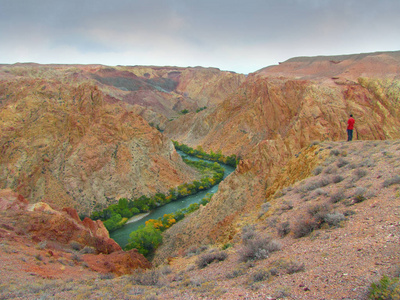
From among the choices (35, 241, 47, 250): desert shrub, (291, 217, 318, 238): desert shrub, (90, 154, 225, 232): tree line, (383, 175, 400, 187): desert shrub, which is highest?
(383, 175, 400, 187): desert shrub

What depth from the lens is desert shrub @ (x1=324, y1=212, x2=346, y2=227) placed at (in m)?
8.90

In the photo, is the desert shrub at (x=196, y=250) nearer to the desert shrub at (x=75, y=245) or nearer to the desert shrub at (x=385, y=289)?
the desert shrub at (x=75, y=245)

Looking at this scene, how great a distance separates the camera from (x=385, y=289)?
14.5 feet

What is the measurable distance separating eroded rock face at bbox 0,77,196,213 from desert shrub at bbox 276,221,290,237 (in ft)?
103

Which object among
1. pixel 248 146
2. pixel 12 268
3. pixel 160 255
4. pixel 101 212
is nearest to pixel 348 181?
pixel 12 268

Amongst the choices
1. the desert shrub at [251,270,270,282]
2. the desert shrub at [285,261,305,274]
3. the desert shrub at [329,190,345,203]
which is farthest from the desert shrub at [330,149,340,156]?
the desert shrub at [251,270,270,282]

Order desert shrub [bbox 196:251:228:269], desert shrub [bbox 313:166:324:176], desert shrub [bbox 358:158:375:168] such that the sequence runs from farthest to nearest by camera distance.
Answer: desert shrub [bbox 313:166:324:176] < desert shrub [bbox 358:158:375:168] < desert shrub [bbox 196:251:228:269]

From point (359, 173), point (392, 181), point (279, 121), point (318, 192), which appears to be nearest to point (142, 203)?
point (318, 192)

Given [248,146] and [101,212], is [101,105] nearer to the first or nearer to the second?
[101,212]

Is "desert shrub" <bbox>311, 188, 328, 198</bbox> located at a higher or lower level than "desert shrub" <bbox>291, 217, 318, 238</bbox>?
higher

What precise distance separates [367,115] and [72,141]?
45.8 meters

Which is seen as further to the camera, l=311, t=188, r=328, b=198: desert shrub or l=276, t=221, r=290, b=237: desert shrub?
l=311, t=188, r=328, b=198: desert shrub

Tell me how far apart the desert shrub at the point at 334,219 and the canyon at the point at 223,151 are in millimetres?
299

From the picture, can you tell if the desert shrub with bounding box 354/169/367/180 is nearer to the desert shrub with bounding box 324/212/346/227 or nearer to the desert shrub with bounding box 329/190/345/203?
the desert shrub with bounding box 329/190/345/203
